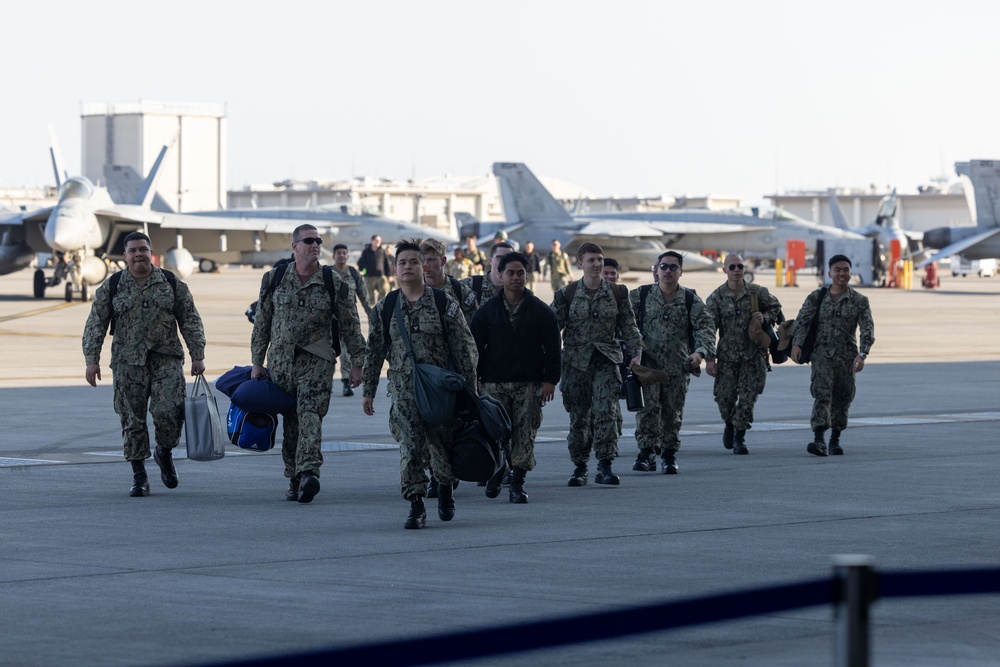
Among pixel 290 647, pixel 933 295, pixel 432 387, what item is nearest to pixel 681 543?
pixel 432 387

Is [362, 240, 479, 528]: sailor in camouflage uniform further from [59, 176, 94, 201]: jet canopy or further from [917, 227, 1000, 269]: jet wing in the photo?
[917, 227, 1000, 269]: jet wing

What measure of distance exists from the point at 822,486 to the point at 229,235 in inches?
1509

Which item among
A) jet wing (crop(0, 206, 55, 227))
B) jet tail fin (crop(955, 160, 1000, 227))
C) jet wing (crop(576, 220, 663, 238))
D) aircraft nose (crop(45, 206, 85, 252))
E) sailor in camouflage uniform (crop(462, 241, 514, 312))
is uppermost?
jet tail fin (crop(955, 160, 1000, 227))

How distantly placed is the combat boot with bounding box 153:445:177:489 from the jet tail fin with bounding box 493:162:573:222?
56.3 meters

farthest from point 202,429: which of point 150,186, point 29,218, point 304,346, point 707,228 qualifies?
point 707,228

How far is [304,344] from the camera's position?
411 inches

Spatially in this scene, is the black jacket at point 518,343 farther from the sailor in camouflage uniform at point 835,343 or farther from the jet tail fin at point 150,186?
the jet tail fin at point 150,186

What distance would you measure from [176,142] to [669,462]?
4973 inches

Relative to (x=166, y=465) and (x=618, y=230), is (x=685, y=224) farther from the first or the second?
(x=166, y=465)

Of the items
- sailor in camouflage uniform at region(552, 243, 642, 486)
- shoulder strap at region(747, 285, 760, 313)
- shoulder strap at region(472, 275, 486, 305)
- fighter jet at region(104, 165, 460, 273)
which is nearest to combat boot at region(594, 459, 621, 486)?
sailor in camouflage uniform at region(552, 243, 642, 486)

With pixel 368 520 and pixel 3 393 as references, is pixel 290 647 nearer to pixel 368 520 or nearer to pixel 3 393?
pixel 368 520

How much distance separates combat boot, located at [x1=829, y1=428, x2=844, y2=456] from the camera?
13305 millimetres

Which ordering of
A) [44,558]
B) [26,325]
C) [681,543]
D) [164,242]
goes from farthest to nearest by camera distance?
[164,242] < [26,325] < [681,543] < [44,558]

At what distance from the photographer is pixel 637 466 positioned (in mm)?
12453
